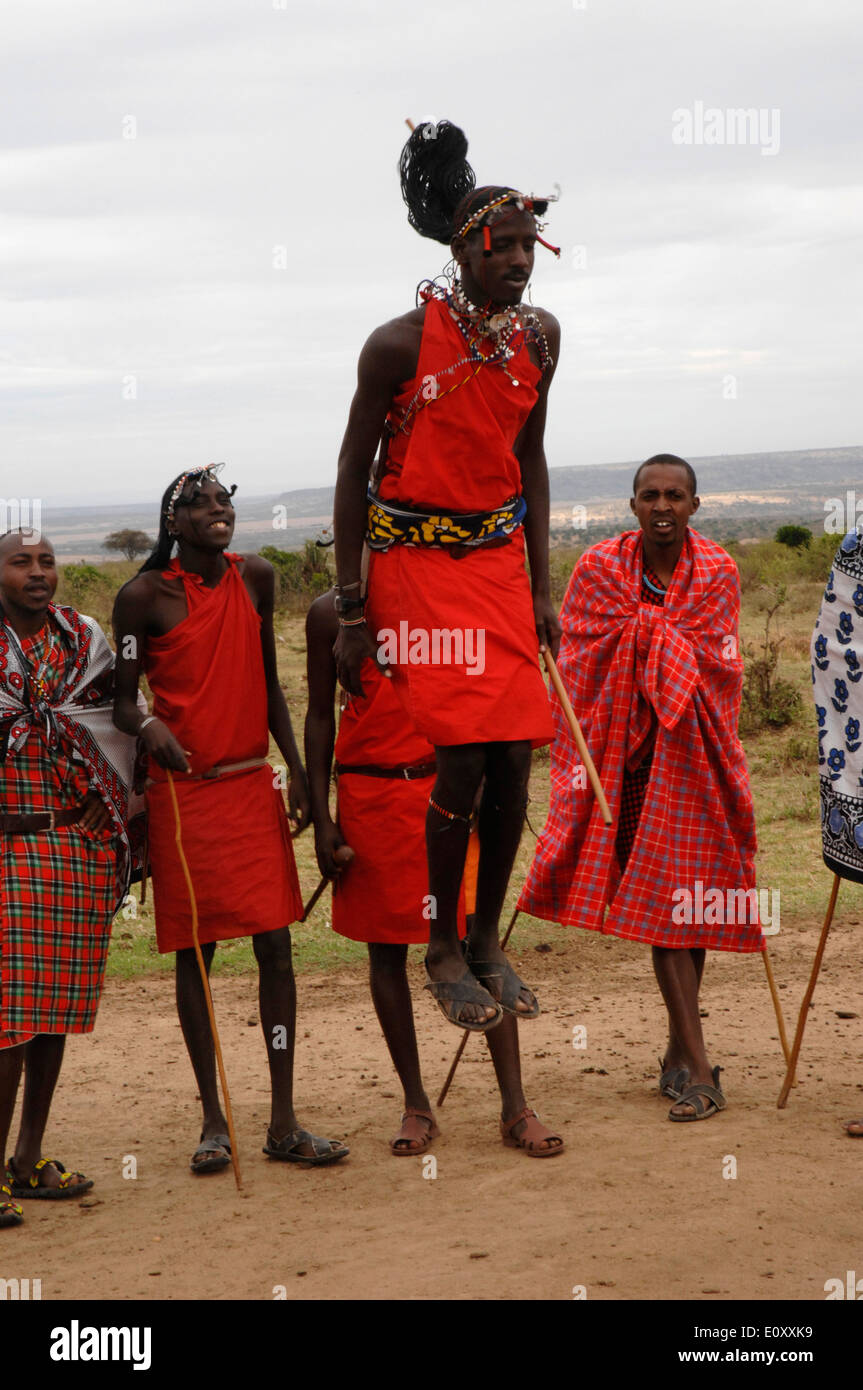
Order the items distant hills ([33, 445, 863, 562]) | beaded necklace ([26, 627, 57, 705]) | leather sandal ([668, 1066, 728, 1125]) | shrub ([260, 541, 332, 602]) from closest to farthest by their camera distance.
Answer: beaded necklace ([26, 627, 57, 705]), leather sandal ([668, 1066, 728, 1125]), shrub ([260, 541, 332, 602]), distant hills ([33, 445, 863, 562])

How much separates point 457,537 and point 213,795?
1525 mm

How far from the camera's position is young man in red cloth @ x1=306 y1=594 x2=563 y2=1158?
552cm

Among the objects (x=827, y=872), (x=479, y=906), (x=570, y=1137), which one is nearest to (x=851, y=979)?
(x=827, y=872)

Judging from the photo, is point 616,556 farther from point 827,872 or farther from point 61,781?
point 827,872

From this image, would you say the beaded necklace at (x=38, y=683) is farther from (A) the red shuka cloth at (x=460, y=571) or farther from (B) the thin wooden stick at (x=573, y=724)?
(B) the thin wooden stick at (x=573, y=724)

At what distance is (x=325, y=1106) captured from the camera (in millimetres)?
6250

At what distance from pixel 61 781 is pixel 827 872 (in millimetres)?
5753

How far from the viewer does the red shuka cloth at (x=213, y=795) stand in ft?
17.8

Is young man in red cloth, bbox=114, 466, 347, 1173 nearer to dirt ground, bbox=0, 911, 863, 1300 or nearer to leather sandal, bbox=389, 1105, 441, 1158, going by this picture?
leather sandal, bbox=389, 1105, 441, 1158

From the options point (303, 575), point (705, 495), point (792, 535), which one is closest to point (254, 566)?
point (303, 575)

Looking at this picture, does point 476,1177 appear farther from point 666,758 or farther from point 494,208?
point 494,208

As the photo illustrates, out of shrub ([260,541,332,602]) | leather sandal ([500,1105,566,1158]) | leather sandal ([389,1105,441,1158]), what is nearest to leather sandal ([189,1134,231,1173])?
leather sandal ([389,1105,441,1158])

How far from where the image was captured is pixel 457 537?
454 centimetres

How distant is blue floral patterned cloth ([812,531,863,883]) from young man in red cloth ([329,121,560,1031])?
1.46 meters
